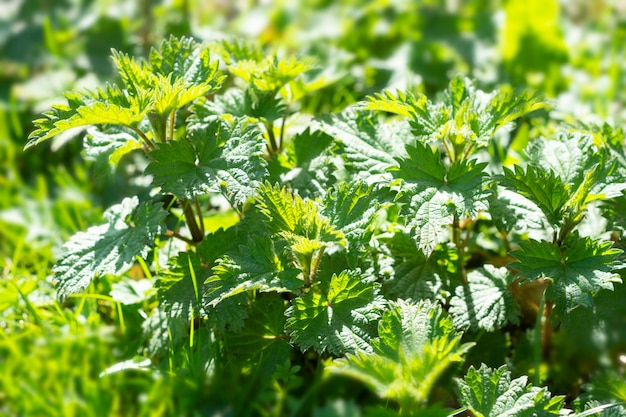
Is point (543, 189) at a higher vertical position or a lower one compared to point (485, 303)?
higher

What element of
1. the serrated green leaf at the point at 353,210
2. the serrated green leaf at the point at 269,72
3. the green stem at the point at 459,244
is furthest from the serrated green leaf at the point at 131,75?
the green stem at the point at 459,244

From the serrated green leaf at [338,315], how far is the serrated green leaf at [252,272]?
65 mm

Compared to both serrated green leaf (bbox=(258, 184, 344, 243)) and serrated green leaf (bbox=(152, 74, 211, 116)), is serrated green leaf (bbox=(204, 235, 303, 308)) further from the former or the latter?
serrated green leaf (bbox=(152, 74, 211, 116))

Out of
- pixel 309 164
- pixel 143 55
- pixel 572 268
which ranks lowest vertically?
pixel 572 268

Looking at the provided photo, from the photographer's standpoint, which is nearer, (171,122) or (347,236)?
(347,236)

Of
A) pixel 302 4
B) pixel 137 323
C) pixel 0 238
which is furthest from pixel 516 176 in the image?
pixel 302 4

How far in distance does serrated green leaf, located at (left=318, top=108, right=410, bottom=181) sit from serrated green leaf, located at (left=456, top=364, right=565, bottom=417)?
1.93ft

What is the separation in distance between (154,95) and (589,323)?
4.18ft

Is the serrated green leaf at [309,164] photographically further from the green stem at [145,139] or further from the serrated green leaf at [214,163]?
the green stem at [145,139]

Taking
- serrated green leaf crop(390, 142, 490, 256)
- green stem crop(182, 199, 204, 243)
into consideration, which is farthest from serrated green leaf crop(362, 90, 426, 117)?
green stem crop(182, 199, 204, 243)

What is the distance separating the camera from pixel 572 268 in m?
1.70

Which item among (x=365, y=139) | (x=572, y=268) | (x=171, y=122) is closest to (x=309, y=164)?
(x=365, y=139)

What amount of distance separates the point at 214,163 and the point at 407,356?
70 centimetres

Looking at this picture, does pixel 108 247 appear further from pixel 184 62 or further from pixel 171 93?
pixel 184 62
